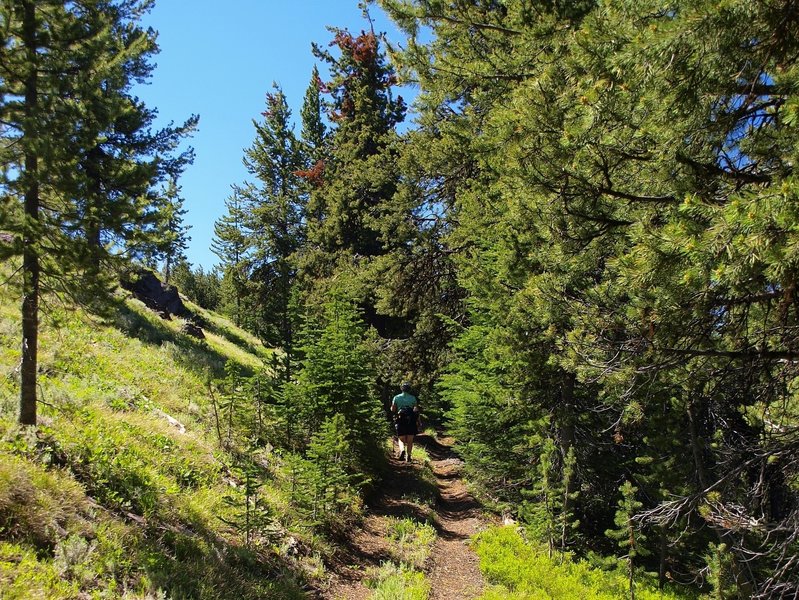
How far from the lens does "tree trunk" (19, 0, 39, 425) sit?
210 inches

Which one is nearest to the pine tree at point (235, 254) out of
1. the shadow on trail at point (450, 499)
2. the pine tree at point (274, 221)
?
the pine tree at point (274, 221)

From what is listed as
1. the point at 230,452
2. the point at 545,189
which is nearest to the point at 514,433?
the point at 230,452

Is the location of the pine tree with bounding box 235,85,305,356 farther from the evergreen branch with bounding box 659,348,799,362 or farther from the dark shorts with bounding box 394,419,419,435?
the evergreen branch with bounding box 659,348,799,362

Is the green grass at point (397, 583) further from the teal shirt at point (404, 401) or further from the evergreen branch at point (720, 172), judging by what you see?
the evergreen branch at point (720, 172)

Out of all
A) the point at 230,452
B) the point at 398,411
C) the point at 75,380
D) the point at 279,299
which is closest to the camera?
the point at 75,380

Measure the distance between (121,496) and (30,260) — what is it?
295 cm

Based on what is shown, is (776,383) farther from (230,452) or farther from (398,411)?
(398,411)

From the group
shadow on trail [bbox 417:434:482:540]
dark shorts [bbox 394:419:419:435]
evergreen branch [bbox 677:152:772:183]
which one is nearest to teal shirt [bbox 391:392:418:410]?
dark shorts [bbox 394:419:419:435]

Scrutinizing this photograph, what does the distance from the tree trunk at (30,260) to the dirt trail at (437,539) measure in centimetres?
439

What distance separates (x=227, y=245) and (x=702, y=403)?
27.6 meters

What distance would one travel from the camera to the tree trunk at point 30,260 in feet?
17.5

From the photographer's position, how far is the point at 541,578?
20.8ft

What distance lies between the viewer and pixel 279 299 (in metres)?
23.2

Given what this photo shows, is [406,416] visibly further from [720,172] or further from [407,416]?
[720,172]
